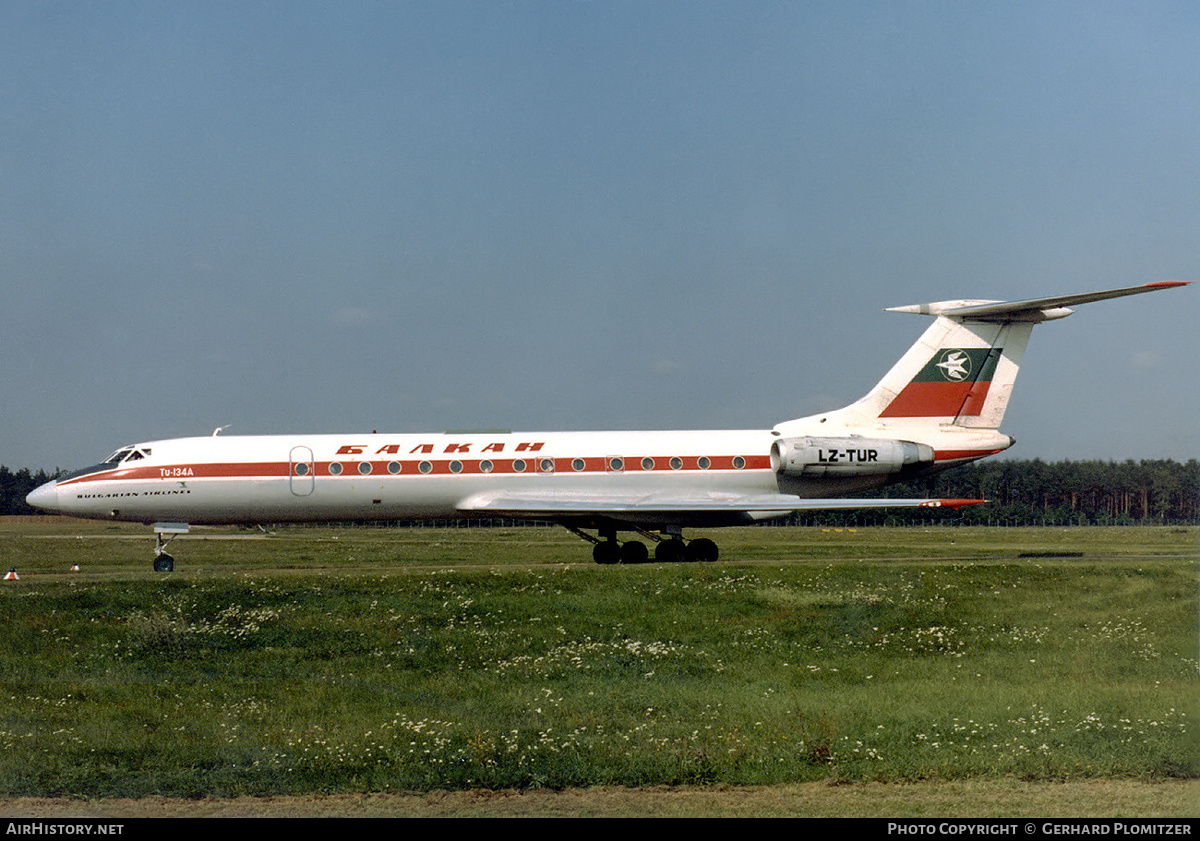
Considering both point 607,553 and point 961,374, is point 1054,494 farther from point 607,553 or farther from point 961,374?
point 607,553

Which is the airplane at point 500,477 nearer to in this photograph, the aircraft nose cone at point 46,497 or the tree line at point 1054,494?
the aircraft nose cone at point 46,497

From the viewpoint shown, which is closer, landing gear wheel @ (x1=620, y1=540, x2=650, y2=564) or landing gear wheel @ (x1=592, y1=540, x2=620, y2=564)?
landing gear wheel @ (x1=620, y1=540, x2=650, y2=564)

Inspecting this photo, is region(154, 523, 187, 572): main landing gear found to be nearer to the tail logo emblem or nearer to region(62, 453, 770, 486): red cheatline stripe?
region(62, 453, 770, 486): red cheatline stripe

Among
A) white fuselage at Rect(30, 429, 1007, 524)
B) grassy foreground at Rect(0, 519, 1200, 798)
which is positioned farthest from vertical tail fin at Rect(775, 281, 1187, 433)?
grassy foreground at Rect(0, 519, 1200, 798)

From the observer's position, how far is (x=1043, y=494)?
90.3 metres

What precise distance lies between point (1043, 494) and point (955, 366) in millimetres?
65254

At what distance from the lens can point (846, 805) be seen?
9.70 metres

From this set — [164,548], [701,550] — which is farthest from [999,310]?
[164,548]

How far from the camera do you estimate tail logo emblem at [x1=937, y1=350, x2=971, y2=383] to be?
3083 centimetres

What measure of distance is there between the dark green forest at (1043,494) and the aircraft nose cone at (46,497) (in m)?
55.5

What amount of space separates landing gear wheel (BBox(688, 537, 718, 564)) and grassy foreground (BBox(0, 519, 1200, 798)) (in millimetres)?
4920

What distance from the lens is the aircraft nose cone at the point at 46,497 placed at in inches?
1128

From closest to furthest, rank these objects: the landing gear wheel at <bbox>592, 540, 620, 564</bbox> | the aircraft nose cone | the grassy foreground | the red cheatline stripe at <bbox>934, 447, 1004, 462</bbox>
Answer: the grassy foreground
the aircraft nose cone
the landing gear wheel at <bbox>592, 540, 620, 564</bbox>
the red cheatline stripe at <bbox>934, 447, 1004, 462</bbox>
